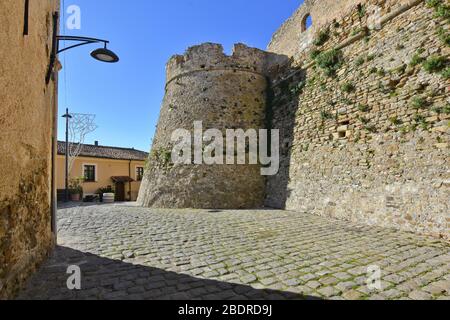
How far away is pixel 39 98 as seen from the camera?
3.66 meters

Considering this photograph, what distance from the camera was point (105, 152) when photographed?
24000mm

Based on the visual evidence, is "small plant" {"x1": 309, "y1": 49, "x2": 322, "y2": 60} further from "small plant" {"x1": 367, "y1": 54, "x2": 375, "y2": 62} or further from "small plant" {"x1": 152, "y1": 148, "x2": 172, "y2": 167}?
"small plant" {"x1": 152, "y1": 148, "x2": 172, "y2": 167}

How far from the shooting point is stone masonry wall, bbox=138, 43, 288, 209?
10.2 m

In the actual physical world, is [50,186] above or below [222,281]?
above

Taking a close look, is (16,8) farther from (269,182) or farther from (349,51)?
(269,182)

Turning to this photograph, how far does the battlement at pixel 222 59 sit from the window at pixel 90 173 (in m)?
13.9

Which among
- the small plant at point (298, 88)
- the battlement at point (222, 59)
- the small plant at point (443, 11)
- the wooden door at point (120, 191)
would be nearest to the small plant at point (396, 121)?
the small plant at point (443, 11)

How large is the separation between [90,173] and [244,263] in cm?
2143

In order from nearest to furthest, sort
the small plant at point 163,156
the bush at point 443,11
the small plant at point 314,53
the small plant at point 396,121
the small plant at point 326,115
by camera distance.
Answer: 1. the bush at point 443,11
2. the small plant at point 396,121
3. the small plant at point 326,115
4. the small plant at point 314,53
5. the small plant at point 163,156

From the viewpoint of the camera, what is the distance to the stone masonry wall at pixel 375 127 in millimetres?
5375

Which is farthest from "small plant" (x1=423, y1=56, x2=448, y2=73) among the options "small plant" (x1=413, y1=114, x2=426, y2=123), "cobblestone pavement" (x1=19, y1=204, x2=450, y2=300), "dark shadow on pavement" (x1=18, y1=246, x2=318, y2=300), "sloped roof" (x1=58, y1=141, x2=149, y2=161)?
"sloped roof" (x1=58, y1=141, x2=149, y2=161)

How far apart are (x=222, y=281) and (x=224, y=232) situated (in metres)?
2.56

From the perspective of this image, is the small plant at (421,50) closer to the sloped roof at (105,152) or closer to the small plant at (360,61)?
the small plant at (360,61)
